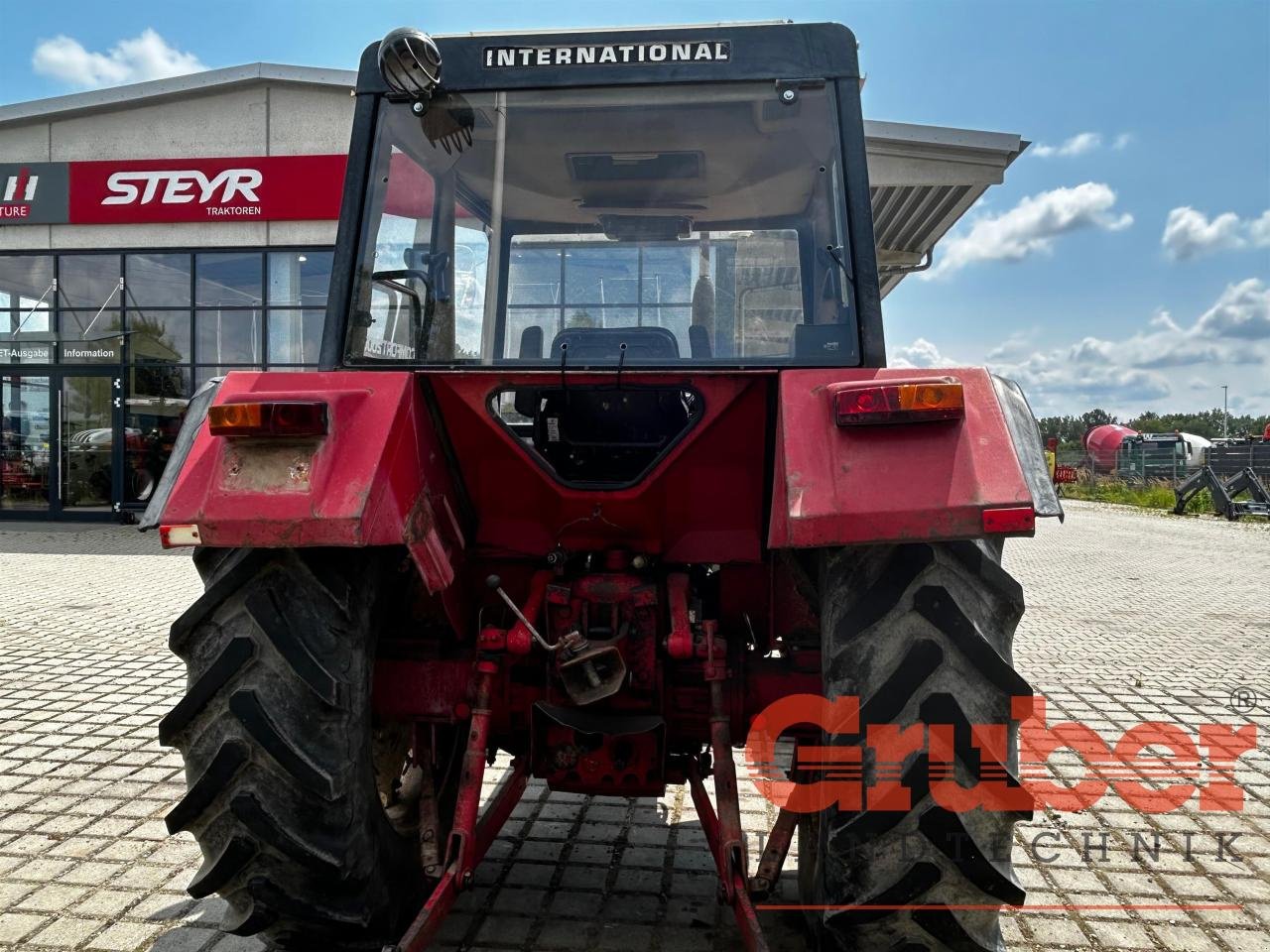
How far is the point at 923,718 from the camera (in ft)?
7.32

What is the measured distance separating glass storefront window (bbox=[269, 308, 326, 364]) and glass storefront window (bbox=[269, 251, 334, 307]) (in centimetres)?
18

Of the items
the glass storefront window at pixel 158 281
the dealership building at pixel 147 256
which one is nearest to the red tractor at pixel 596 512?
the dealership building at pixel 147 256

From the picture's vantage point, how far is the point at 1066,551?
14.6 meters

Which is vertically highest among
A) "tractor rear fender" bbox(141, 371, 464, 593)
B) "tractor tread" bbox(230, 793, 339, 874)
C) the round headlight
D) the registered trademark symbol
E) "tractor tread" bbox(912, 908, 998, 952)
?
the round headlight

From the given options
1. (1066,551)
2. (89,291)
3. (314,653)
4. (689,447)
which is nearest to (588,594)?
(689,447)

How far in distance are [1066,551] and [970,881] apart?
44.7 feet

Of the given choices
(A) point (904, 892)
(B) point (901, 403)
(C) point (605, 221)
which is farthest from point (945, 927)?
(C) point (605, 221)

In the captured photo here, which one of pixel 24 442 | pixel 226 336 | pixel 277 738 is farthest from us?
pixel 24 442

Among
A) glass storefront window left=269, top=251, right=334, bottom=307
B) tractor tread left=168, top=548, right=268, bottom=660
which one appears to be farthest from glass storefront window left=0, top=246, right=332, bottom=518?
tractor tread left=168, top=548, right=268, bottom=660

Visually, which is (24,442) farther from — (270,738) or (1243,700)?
(1243,700)

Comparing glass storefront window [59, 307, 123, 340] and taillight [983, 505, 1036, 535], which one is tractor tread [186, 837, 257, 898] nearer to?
taillight [983, 505, 1036, 535]

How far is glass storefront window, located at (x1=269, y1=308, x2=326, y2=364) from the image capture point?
14688 millimetres

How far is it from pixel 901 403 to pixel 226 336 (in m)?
14.7

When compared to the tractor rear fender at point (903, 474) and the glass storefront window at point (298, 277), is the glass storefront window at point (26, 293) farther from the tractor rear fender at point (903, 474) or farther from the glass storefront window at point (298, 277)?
the tractor rear fender at point (903, 474)
